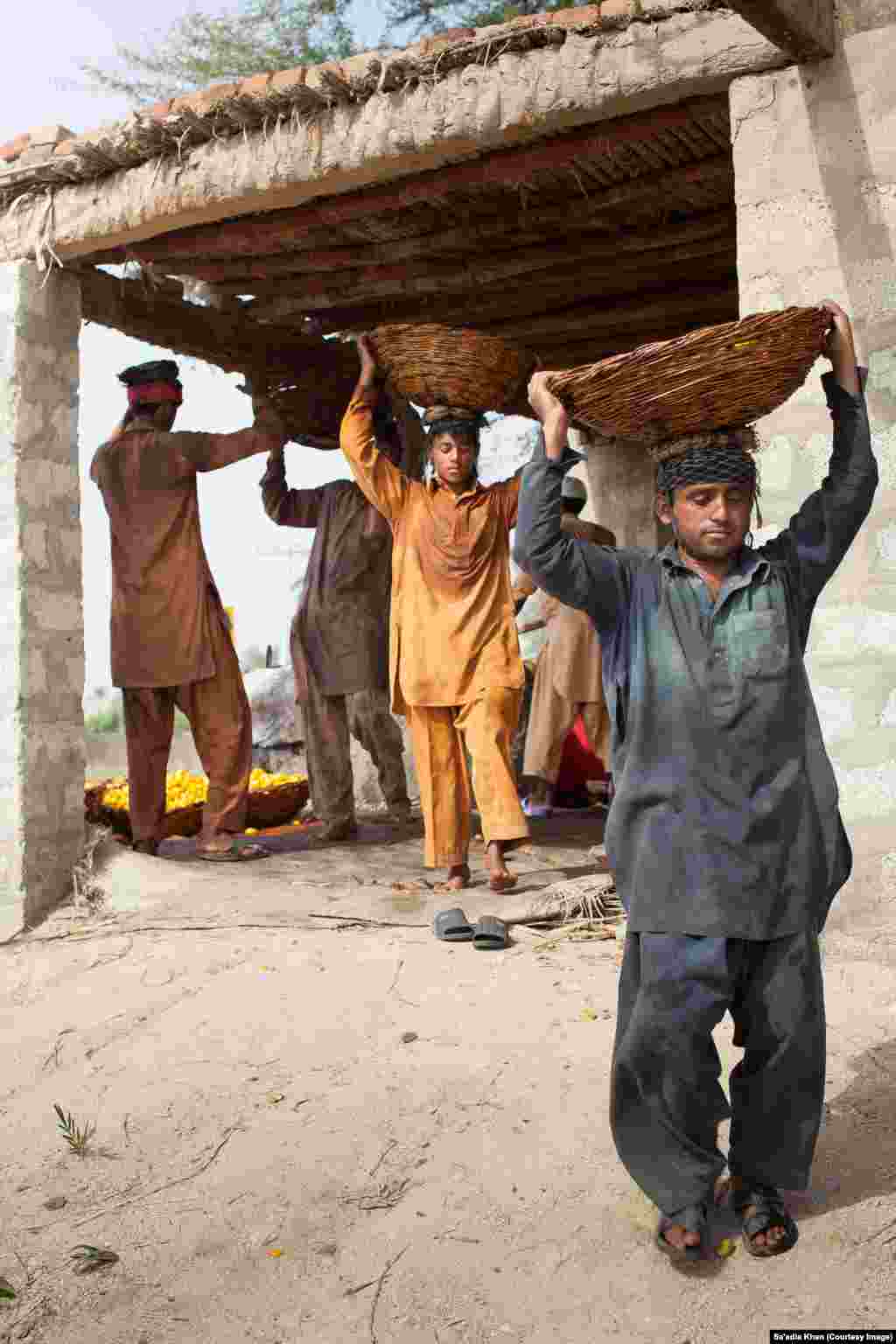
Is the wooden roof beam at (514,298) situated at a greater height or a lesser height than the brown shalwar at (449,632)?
greater

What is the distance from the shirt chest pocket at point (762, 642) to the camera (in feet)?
8.43

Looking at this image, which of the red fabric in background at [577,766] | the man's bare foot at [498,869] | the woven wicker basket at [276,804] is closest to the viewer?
the man's bare foot at [498,869]

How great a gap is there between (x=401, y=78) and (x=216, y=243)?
4.09 ft

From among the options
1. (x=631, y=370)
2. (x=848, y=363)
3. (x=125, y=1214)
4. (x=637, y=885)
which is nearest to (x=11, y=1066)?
(x=125, y=1214)

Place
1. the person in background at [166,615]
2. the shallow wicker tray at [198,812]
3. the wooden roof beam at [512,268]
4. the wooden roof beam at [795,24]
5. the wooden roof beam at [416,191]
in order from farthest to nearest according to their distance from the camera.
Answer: the shallow wicker tray at [198,812] < the person in background at [166,615] < the wooden roof beam at [512,268] < the wooden roof beam at [416,191] < the wooden roof beam at [795,24]

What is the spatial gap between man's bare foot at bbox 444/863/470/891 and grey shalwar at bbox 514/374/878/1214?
2.84 m

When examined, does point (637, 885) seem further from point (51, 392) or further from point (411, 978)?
point (51, 392)

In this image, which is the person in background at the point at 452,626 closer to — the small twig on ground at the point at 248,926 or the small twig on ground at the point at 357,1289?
the small twig on ground at the point at 248,926

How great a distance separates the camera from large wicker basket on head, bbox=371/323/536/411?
5012mm

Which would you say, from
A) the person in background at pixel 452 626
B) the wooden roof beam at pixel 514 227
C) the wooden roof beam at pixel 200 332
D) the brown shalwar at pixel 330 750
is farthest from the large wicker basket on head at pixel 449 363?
A: the brown shalwar at pixel 330 750

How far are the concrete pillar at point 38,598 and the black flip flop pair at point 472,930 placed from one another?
6.03 ft

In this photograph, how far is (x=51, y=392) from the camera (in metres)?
5.80

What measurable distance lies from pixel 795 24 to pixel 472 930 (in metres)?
2.99

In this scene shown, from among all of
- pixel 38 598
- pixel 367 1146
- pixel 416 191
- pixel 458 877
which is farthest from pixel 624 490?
pixel 367 1146
